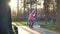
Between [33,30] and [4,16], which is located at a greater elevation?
[4,16]

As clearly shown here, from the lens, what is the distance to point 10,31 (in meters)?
2.08

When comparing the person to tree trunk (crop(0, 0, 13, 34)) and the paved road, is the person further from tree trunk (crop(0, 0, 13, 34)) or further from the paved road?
tree trunk (crop(0, 0, 13, 34))

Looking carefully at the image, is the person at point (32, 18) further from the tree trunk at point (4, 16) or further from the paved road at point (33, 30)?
the tree trunk at point (4, 16)

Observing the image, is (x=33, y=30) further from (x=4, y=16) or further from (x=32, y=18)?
(x=4, y=16)

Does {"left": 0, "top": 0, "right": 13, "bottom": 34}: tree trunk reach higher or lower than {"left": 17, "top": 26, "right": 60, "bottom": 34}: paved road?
higher

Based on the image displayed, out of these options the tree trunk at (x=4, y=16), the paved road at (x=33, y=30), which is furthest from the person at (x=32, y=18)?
the tree trunk at (x=4, y=16)

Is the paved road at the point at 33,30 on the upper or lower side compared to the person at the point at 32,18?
lower

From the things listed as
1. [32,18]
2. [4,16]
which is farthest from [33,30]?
[4,16]

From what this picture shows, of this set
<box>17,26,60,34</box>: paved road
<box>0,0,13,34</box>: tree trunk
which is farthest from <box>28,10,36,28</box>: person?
<box>0,0,13,34</box>: tree trunk

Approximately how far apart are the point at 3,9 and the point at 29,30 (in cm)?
27

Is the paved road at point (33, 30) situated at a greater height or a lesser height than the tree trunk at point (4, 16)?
lesser

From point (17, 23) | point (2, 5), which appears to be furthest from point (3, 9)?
point (17, 23)

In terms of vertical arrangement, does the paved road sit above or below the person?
below

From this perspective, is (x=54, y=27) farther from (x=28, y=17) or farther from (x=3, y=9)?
(x=3, y=9)
